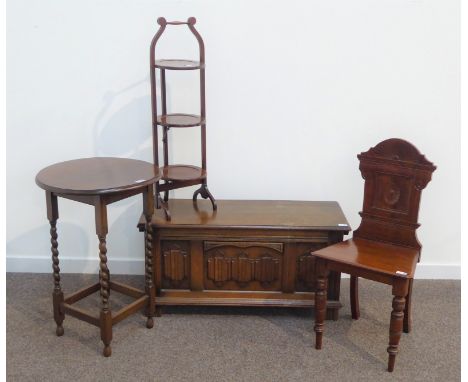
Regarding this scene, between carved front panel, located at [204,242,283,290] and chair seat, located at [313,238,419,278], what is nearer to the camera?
chair seat, located at [313,238,419,278]

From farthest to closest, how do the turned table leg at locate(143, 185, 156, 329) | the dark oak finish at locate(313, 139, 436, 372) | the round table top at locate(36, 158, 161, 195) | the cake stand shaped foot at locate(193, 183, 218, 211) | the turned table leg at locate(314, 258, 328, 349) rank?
the cake stand shaped foot at locate(193, 183, 218, 211) → the turned table leg at locate(143, 185, 156, 329) → the turned table leg at locate(314, 258, 328, 349) → the dark oak finish at locate(313, 139, 436, 372) → the round table top at locate(36, 158, 161, 195)

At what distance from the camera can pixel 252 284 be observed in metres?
3.79

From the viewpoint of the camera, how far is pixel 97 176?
3311 millimetres

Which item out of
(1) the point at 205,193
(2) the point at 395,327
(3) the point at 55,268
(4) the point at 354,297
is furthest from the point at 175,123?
(2) the point at 395,327

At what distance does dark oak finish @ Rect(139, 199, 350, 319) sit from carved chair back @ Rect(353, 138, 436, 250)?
0.20 meters

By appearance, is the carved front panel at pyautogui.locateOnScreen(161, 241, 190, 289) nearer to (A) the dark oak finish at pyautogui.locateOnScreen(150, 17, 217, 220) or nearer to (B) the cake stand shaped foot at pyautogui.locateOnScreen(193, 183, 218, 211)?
(A) the dark oak finish at pyautogui.locateOnScreen(150, 17, 217, 220)

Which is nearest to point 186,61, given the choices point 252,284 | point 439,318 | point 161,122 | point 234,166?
point 161,122

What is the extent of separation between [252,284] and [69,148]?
5.15 feet

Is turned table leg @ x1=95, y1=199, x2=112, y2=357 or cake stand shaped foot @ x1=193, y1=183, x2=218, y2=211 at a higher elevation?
cake stand shaped foot @ x1=193, y1=183, x2=218, y2=211

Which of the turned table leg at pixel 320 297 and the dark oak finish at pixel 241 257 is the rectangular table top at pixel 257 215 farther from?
the turned table leg at pixel 320 297

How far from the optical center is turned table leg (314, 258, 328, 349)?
3.37m

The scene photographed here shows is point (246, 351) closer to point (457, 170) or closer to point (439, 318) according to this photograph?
point (439, 318)

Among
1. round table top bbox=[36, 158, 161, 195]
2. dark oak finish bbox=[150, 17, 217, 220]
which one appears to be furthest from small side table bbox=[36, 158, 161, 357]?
dark oak finish bbox=[150, 17, 217, 220]

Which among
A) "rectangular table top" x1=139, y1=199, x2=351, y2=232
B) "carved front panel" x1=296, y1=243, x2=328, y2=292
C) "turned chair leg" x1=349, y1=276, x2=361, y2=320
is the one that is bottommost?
"turned chair leg" x1=349, y1=276, x2=361, y2=320
